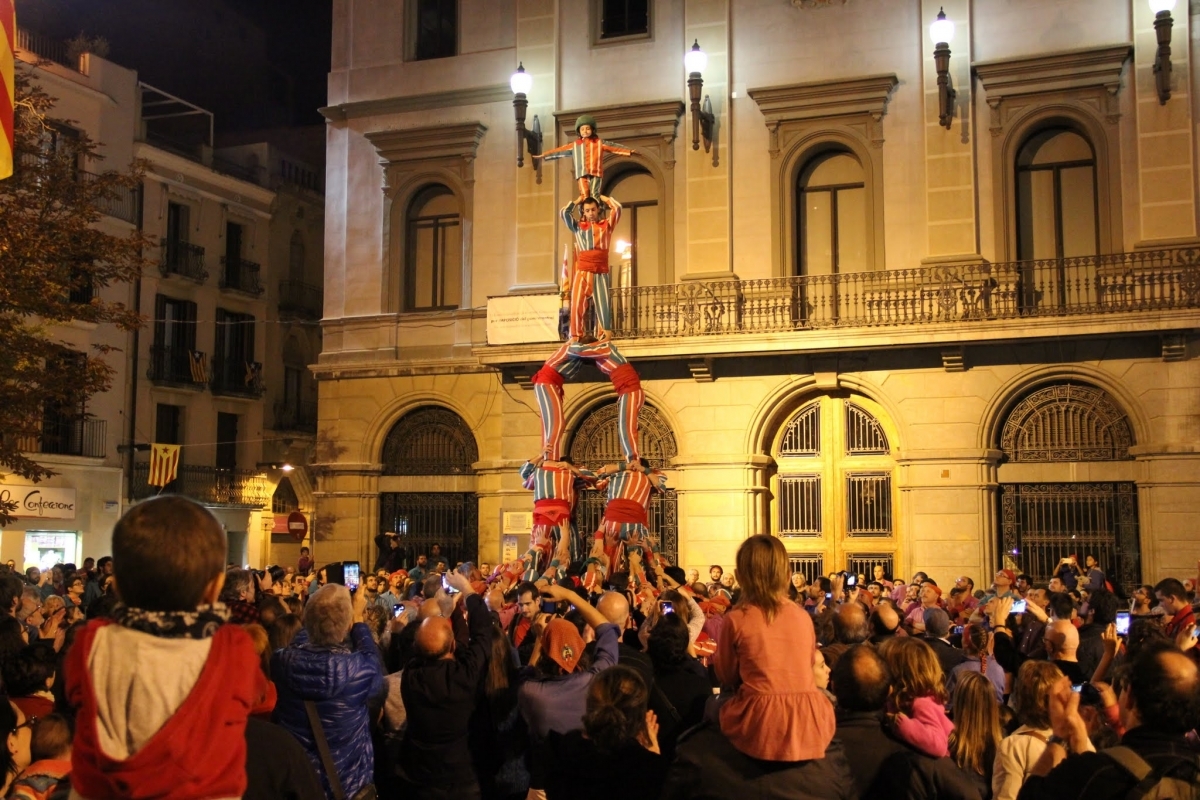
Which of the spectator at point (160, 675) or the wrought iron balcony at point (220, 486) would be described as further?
the wrought iron balcony at point (220, 486)

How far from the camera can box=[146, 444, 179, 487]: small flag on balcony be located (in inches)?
1202

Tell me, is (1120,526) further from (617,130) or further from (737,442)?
(617,130)

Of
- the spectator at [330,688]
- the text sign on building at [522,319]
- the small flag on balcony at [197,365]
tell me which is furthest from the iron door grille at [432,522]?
the spectator at [330,688]

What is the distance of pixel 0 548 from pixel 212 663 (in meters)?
28.4

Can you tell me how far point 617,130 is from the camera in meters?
25.6

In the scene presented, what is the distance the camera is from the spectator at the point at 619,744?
5.55 meters

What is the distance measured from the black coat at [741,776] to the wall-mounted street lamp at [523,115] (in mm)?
21602

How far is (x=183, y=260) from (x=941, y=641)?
30.2 meters

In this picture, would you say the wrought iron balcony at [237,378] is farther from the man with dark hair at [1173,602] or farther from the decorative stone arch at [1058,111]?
the man with dark hair at [1173,602]

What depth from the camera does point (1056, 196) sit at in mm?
23234

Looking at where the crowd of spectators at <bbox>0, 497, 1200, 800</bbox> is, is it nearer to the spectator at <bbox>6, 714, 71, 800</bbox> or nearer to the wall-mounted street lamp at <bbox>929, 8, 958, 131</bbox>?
the spectator at <bbox>6, 714, 71, 800</bbox>

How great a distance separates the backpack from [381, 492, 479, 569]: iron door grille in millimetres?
22267

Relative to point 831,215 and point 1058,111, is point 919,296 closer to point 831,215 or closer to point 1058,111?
point 831,215

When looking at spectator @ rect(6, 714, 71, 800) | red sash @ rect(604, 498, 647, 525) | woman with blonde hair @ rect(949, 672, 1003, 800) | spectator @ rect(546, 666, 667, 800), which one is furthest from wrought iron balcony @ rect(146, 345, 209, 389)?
woman with blonde hair @ rect(949, 672, 1003, 800)
